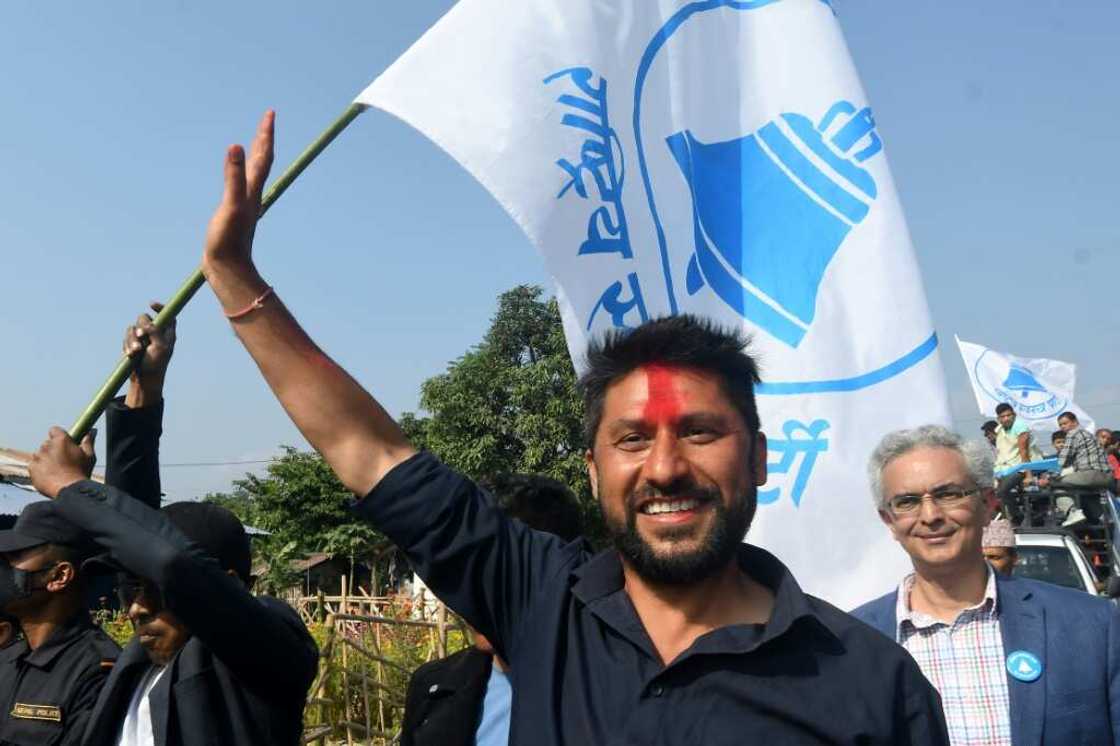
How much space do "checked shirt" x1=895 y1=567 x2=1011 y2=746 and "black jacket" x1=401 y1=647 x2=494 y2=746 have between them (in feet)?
3.65

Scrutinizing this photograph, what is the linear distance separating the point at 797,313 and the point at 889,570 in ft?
3.03

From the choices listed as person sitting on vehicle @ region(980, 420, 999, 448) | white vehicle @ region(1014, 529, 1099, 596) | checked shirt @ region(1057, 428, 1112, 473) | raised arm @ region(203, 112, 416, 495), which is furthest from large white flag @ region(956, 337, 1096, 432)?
raised arm @ region(203, 112, 416, 495)

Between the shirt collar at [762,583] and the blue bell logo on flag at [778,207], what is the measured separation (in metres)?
1.74

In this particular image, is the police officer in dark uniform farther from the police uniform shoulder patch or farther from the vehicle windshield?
the vehicle windshield

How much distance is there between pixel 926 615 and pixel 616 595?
52.4 inches

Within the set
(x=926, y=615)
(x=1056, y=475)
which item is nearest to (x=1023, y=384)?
(x=1056, y=475)

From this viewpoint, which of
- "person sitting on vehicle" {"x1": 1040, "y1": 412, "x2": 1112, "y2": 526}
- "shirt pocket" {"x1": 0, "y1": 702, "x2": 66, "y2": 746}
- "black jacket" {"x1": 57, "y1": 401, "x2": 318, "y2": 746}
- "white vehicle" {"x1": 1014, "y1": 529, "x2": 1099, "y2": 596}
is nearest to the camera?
"black jacket" {"x1": 57, "y1": 401, "x2": 318, "y2": 746}

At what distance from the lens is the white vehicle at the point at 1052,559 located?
7.30m

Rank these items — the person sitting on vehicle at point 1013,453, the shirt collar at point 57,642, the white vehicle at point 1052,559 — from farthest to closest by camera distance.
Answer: the person sitting on vehicle at point 1013,453 → the white vehicle at point 1052,559 → the shirt collar at point 57,642

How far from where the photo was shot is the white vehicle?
7301mm

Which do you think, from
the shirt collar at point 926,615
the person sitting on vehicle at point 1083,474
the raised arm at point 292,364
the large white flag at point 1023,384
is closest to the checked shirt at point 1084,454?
the person sitting on vehicle at point 1083,474

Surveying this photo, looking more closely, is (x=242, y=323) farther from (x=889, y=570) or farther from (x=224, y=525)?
(x=889, y=570)

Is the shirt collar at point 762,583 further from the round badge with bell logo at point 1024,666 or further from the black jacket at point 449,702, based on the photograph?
the round badge with bell logo at point 1024,666

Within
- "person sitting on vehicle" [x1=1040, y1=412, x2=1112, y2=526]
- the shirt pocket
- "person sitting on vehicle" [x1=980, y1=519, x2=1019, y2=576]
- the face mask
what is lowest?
the shirt pocket
